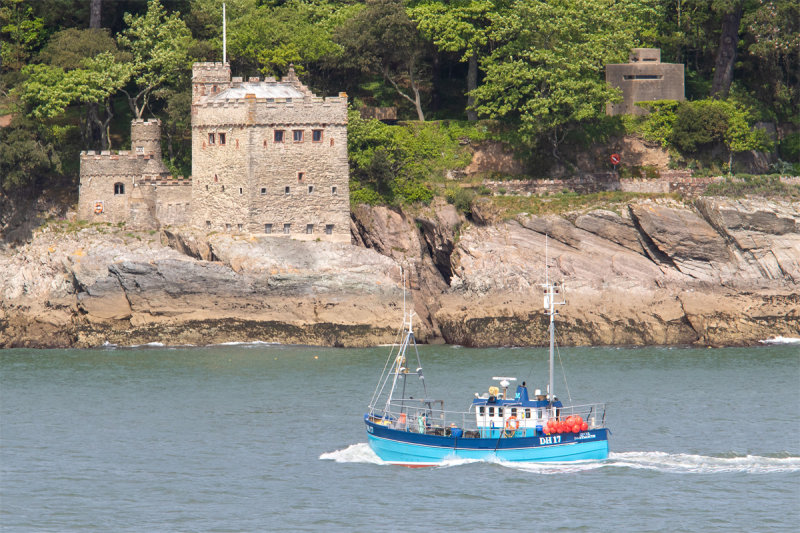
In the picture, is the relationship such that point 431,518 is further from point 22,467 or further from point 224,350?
point 224,350

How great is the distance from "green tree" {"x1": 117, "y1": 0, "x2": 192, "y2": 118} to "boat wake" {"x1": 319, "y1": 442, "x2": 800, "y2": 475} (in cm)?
4055

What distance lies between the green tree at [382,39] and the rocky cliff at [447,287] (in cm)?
1326

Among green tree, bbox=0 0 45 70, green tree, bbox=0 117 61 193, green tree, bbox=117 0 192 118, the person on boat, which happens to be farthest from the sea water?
green tree, bbox=0 0 45 70

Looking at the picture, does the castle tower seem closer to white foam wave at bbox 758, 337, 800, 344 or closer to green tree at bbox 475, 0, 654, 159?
green tree at bbox 475, 0, 654, 159

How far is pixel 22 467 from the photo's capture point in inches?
2184

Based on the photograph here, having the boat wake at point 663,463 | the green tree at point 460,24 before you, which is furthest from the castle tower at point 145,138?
the boat wake at point 663,463

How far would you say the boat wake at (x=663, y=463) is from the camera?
54344 millimetres

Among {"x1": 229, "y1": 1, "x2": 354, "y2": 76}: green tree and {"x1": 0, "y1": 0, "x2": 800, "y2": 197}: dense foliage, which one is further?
{"x1": 229, "y1": 1, "x2": 354, "y2": 76}: green tree

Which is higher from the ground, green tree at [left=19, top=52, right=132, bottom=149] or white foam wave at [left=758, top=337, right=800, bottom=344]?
green tree at [left=19, top=52, right=132, bottom=149]

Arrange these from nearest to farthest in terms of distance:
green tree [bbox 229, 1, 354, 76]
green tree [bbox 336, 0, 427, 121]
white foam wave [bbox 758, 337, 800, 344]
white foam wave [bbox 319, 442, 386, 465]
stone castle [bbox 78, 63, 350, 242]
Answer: white foam wave [bbox 319, 442, 386, 465] < white foam wave [bbox 758, 337, 800, 344] < stone castle [bbox 78, 63, 350, 242] < green tree [bbox 336, 0, 427, 121] < green tree [bbox 229, 1, 354, 76]

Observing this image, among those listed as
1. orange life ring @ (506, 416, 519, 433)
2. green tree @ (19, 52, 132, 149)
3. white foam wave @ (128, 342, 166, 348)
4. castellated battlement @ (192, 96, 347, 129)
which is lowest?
white foam wave @ (128, 342, 166, 348)

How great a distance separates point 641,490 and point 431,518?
7.77 m

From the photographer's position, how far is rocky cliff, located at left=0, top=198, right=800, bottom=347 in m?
81.6

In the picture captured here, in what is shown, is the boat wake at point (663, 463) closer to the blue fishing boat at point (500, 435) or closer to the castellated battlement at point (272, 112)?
the blue fishing boat at point (500, 435)
